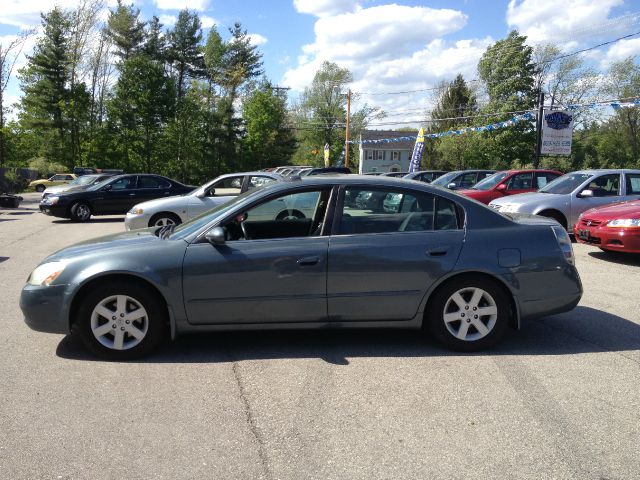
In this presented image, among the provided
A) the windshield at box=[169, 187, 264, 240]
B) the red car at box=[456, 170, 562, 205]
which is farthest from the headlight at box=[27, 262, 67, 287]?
the red car at box=[456, 170, 562, 205]

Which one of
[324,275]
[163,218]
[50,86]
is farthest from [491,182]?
[50,86]

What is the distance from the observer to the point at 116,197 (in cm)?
1720

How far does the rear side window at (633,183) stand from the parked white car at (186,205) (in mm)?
7479

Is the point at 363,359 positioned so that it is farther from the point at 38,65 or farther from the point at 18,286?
the point at 38,65

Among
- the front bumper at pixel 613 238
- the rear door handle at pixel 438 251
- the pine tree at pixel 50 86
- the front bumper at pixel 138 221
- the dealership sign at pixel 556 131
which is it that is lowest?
the front bumper at pixel 613 238

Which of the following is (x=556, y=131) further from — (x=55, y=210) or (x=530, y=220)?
(x=530, y=220)

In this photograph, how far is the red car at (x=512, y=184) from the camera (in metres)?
14.9

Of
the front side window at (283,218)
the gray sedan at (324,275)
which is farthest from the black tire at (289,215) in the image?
the gray sedan at (324,275)

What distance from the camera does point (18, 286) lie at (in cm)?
729

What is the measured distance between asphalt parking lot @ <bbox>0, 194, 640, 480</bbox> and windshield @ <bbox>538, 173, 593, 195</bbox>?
7.01m

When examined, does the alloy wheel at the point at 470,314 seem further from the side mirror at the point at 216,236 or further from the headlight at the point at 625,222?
the headlight at the point at 625,222

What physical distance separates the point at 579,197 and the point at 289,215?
27.9 feet

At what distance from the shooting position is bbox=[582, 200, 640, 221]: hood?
8742 millimetres

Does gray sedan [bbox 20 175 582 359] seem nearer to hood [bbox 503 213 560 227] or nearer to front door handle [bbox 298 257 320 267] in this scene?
front door handle [bbox 298 257 320 267]
